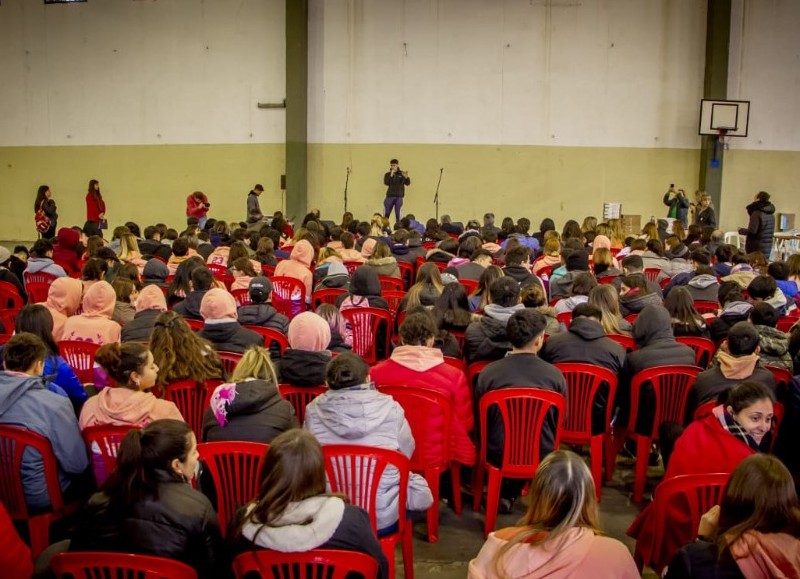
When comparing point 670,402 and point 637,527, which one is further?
point 670,402

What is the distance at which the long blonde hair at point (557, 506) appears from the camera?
2.11m

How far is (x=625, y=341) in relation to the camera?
4777 millimetres

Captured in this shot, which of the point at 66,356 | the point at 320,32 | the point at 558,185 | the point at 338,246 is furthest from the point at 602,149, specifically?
the point at 66,356

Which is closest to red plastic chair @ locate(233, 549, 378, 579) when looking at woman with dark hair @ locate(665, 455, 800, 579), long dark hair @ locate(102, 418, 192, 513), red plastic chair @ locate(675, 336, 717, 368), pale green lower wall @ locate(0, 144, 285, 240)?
long dark hair @ locate(102, 418, 192, 513)

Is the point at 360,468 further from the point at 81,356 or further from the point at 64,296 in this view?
the point at 64,296

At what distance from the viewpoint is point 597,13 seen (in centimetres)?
1493

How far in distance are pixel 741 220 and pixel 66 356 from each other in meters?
14.1

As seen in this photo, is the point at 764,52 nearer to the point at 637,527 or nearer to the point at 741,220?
the point at 741,220

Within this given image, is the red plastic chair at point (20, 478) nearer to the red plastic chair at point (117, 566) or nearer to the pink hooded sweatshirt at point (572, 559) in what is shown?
the red plastic chair at point (117, 566)

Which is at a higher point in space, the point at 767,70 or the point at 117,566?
the point at 767,70

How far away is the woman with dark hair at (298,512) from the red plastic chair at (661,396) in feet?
7.43

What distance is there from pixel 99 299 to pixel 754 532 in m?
4.12

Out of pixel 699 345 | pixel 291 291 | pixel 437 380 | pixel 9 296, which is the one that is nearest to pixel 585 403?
pixel 437 380

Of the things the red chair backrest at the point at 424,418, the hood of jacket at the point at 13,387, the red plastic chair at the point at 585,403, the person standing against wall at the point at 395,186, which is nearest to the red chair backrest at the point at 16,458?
the hood of jacket at the point at 13,387
